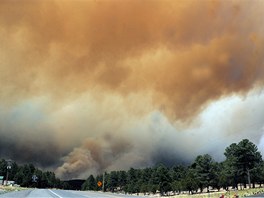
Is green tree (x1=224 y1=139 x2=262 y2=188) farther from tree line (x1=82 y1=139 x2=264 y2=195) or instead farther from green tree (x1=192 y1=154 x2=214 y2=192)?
green tree (x1=192 y1=154 x2=214 y2=192)

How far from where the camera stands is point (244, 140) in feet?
417

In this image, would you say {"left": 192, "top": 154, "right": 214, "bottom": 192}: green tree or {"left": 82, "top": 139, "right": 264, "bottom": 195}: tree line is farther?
{"left": 192, "top": 154, "right": 214, "bottom": 192}: green tree

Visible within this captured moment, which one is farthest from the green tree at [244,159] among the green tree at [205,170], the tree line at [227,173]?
the green tree at [205,170]

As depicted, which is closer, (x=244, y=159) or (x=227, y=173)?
(x=244, y=159)

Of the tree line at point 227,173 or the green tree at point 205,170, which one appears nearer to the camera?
the tree line at point 227,173

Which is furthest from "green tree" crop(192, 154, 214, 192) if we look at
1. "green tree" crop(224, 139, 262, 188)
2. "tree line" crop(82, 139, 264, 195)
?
"green tree" crop(224, 139, 262, 188)

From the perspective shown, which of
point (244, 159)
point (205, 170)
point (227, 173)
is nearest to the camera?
point (244, 159)

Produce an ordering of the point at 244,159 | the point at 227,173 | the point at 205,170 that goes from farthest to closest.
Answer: the point at 205,170
the point at 227,173
the point at 244,159

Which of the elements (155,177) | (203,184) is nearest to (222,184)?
(203,184)

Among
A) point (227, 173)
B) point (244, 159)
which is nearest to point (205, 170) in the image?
point (227, 173)

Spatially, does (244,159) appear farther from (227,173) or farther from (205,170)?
(205,170)

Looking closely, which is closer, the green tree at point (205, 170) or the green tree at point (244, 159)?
the green tree at point (244, 159)

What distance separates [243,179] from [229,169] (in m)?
10.0

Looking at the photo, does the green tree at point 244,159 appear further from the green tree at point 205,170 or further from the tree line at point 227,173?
the green tree at point 205,170
